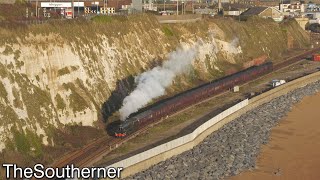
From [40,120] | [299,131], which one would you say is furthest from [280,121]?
[40,120]

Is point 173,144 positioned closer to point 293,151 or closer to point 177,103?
point 177,103

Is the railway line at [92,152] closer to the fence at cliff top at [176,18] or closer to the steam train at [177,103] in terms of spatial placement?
the steam train at [177,103]

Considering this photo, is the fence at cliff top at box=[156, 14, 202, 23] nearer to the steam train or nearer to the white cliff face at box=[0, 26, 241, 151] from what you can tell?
the steam train

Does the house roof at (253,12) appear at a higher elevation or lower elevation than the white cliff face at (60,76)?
higher

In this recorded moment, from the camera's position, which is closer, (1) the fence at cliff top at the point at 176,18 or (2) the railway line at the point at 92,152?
A: (2) the railway line at the point at 92,152

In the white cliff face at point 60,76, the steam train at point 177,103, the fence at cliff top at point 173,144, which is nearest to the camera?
the fence at cliff top at point 173,144

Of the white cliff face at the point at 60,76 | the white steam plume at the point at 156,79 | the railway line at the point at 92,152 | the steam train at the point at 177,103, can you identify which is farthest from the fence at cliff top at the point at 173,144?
the white cliff face at the point at 60,76

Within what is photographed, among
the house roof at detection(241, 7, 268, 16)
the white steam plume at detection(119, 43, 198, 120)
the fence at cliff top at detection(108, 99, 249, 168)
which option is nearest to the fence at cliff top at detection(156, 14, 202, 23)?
the white steam plume at detection(119, 43, 198, 120)
